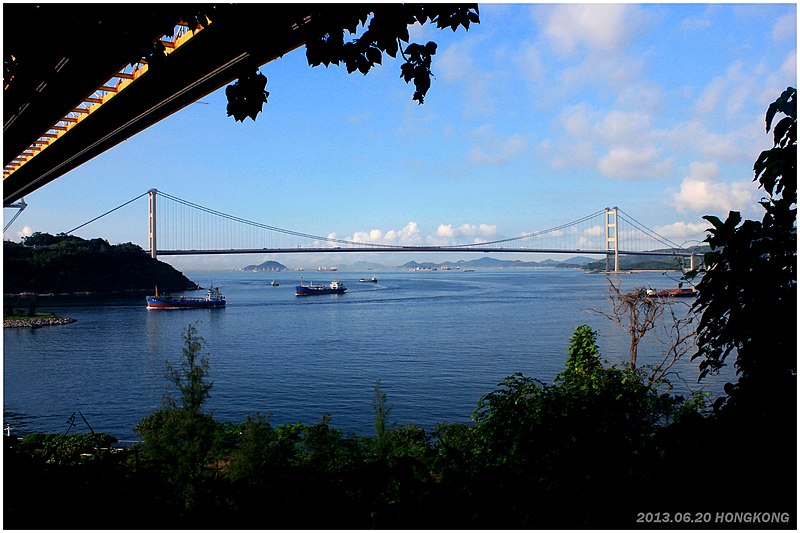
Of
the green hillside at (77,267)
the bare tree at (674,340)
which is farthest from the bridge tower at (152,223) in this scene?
the bare tree at (674,340)

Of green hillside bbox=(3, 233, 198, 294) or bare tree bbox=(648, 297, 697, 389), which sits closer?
bare tree bbox=(648, 297, 697, 389)

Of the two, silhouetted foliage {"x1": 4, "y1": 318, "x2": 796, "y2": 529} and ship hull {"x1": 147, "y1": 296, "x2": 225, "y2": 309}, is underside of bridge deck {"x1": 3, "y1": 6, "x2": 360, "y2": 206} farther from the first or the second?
ship hull {"x1": 147, "y1": 296, "x2": 225, "y2": 309}

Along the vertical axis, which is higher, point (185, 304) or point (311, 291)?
point (311, 291)

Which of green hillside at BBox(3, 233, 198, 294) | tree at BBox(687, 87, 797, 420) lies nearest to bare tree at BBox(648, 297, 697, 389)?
tree at BBox(687, 87, 797, 420)

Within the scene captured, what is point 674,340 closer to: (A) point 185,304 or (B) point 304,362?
(B) point 304,362

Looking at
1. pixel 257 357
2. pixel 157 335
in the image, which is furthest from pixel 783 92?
pixel 157 335

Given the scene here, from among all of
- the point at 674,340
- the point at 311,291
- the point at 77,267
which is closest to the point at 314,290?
the point at 311,291

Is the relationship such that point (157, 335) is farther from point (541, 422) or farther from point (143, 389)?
point (541, 422)
